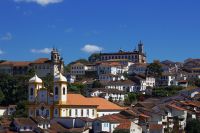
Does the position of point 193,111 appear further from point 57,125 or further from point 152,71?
point 152,71

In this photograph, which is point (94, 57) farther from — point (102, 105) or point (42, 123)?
point (42, 123)

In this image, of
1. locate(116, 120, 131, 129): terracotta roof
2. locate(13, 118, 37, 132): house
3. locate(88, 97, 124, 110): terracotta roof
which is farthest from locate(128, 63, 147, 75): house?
locate(13, 118, 37, 132): house

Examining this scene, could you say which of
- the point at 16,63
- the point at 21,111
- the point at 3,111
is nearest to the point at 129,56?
the point at 16,63

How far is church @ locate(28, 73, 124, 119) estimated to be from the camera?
181 ft

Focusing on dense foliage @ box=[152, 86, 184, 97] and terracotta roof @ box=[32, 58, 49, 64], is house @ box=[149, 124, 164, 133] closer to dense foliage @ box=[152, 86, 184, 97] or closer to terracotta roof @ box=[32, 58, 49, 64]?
dense foliage @ box=[152, 86, 184, 97]

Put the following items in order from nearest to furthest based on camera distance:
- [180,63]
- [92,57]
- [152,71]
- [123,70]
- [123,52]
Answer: [152,71] < [123,70] < [123,52] < [180,63] < [92,57]

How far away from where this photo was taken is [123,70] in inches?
4331

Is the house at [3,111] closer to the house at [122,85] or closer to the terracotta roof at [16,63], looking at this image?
the house at [122,85]

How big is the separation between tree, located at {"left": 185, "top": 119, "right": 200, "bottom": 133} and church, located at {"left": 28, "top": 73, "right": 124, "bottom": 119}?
9.51 metres

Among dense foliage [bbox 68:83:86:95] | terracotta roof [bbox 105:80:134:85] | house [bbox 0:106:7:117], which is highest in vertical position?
terracotta roof [bbox 105:80:134:85]

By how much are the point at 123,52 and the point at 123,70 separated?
15.8 m

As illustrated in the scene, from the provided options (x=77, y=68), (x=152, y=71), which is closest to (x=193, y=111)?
(x=152, y=71)

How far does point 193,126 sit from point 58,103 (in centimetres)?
A: 1449

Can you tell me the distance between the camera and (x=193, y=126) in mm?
55688
